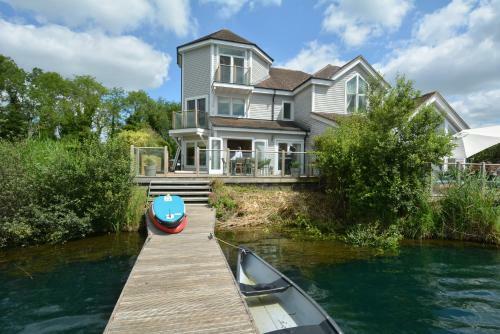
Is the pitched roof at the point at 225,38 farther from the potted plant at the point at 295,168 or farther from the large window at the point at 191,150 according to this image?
the potted plant at the point at 295,168

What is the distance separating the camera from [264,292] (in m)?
5.14

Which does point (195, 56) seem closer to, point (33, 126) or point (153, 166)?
point (153, 166)

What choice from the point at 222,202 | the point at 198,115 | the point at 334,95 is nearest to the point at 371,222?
the point at 222,202

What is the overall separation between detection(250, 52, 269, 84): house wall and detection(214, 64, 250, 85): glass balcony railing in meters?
1.14

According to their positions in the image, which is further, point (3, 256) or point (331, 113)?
point (331, 113)

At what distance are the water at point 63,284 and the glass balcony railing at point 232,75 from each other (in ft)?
42.0

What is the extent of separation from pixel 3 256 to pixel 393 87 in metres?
13.3

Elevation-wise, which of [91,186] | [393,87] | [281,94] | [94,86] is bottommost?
[91,186]

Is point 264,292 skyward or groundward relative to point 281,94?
groundward

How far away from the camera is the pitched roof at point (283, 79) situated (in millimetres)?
21750

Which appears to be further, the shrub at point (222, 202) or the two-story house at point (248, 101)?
the two-story house at point (248, 101)

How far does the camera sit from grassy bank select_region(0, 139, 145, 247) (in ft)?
29.5

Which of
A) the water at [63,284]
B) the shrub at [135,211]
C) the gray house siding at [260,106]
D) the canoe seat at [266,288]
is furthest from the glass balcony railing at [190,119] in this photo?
the canoe seat at [266,288]

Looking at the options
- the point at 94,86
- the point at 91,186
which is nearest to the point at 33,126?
the point at 94,86
